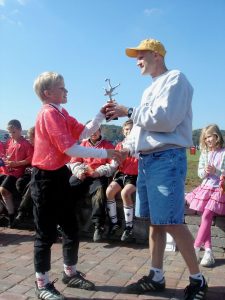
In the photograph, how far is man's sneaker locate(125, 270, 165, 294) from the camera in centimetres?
351

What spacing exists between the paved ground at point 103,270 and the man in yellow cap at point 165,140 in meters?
0.64

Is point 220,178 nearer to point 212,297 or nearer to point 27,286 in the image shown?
point 212,297

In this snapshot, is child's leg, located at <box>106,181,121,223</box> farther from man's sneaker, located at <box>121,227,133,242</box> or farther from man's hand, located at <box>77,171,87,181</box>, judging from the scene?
man's hand, located at <box>77,171,87,181</box>

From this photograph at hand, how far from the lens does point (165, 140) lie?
10.3ft

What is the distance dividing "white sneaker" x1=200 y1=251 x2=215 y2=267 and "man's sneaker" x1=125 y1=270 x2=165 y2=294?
97 cm

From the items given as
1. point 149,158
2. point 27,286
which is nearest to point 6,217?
point 27,286

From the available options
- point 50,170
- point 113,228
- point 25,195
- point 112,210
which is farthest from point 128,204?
point 50,170

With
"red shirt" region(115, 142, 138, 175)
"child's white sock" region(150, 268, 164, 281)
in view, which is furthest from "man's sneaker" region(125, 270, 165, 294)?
"red shirt" region(115, 142, 138, 175)

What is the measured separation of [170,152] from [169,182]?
24 cm

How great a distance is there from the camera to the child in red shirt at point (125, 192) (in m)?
5.26

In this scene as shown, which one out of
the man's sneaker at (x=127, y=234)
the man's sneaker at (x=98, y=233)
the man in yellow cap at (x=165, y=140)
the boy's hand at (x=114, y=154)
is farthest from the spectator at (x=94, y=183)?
the man in yellow cap at (x=165, y=140)

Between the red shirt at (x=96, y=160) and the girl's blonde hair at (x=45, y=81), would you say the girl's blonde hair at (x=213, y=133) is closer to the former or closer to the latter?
the red shirt at (x=96, y=160)

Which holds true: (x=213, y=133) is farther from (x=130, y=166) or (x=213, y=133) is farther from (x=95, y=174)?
(x=95, y=174)

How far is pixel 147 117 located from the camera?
307 centimetres
